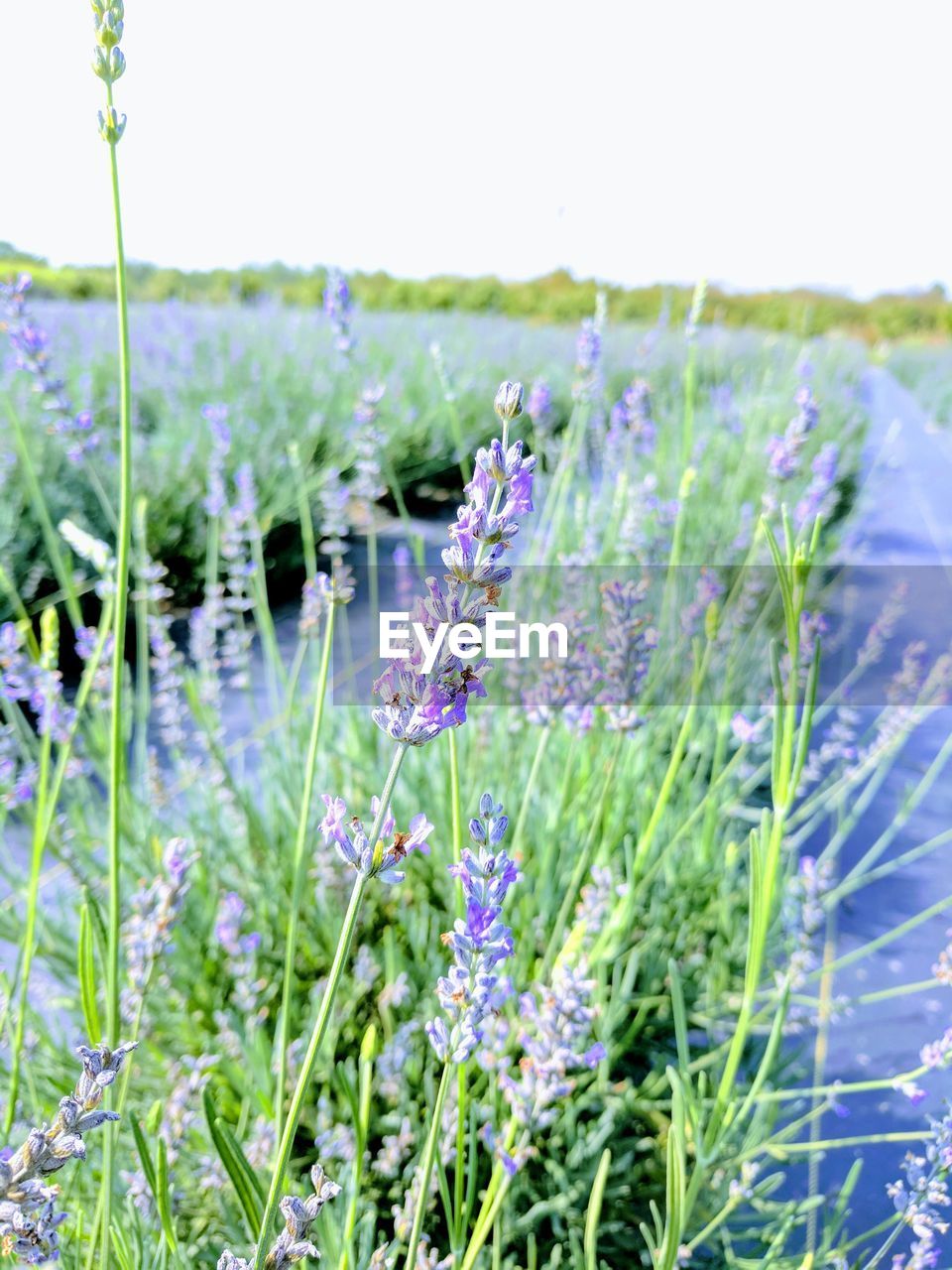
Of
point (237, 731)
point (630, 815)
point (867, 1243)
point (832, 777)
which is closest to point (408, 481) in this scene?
point (237, 731)

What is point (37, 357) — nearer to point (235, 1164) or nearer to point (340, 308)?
point (340, 308)

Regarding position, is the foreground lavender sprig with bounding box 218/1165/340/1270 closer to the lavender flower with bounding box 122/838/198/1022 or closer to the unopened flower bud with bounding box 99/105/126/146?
the lavender flower with bounding box 122/838/198/1022

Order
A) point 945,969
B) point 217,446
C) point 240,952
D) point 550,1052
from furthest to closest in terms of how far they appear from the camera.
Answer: point 217,446, point 240,952, point 945,969, point 550,1052

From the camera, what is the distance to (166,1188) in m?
0.57

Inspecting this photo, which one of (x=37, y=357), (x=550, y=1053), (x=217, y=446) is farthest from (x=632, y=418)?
(x=550, y=1053)

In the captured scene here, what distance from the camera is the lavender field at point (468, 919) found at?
521 mm

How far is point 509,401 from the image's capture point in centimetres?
43

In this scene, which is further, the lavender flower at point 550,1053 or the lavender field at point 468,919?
the lavender flower at point 550,1053

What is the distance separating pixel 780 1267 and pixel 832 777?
144cm

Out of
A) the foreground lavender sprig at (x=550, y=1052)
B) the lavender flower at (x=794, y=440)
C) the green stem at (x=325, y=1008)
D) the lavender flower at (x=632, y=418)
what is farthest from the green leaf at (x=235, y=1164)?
the lavender flower at (x=632, y=418)

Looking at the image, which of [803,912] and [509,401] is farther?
[803,912]

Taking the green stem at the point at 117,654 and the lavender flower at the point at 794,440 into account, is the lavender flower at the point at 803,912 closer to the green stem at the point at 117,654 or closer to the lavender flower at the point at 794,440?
the lavender flower at the point at 794,440

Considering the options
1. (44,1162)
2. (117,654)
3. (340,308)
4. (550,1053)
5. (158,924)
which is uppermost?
(340,308)

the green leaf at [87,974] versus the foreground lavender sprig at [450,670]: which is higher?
the foreground lavender sprig at [450,670]
